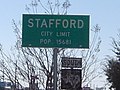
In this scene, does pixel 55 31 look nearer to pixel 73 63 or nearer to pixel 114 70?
pixel 73 63

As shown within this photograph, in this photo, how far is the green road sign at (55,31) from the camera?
13.3 m

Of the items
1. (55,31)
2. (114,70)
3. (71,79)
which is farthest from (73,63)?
(114,70)

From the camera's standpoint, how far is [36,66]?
52.1 feet

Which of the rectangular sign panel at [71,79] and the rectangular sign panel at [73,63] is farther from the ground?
the rectangular sign panel at [73,63]

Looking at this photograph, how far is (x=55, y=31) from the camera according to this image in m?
13.3

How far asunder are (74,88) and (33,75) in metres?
2.19

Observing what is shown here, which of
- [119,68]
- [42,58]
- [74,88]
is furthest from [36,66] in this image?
[119,68]

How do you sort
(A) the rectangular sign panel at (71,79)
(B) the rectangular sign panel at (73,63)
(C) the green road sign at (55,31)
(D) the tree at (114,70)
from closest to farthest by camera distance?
(A) the rectangular sign panel at (71,79) < (C) the green road sign at (55,31) < (B) the rectangular sign panel at (73,63) < (D) the tree at (114,70)

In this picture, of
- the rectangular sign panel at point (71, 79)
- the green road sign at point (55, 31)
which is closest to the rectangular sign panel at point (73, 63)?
the rectangular sign panel at point (71, 79)

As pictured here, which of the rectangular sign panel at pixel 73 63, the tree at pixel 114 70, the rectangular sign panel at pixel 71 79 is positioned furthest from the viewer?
the tree at pixel 114 70

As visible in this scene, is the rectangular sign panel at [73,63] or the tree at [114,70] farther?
the tree at [114,70]

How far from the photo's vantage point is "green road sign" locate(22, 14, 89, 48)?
1330cm

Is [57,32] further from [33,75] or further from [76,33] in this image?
[33,75]

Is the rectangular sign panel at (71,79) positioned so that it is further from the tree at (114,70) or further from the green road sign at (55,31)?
the tree at (114,70)
